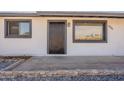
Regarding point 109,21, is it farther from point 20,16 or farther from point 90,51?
point 20,16

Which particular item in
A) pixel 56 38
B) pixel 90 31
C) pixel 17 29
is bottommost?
pixel 56 38

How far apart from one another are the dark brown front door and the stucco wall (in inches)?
14.0

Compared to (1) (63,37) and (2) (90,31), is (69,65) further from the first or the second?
(2) (90,31)

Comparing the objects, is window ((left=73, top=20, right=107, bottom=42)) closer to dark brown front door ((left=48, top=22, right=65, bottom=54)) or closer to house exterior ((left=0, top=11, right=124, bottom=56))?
house exterior ((left=0, top=11, right=124, bottom=56))

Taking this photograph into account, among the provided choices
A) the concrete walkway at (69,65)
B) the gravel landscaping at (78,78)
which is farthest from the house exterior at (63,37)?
the gravel landscaping at (78,78)

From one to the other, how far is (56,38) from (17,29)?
7.71 feet

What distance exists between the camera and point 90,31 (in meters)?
15.0

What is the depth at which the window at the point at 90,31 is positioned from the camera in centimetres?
1485

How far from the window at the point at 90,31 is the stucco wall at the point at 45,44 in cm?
33

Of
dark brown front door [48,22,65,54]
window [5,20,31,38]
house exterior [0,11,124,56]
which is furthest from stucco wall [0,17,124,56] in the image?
dark brown front door [48,22,65,54]

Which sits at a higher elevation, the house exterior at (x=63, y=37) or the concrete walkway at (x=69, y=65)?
the house exterior at (x=63, y=37)

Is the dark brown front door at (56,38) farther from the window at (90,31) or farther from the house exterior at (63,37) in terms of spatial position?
the window at (90,31)

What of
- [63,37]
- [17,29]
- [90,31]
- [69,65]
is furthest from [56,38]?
[69,65]
